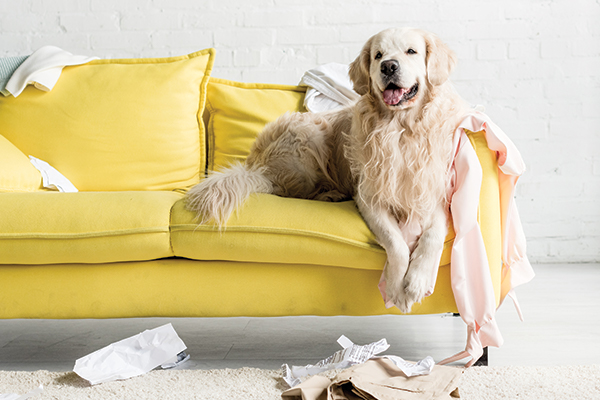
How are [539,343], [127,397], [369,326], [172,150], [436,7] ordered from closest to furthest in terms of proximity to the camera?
[127,397] → [539,343] → [369,326] → [172,150] → [436,7]

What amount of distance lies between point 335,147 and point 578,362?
3.56ft

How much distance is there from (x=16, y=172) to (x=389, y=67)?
4.82 ft

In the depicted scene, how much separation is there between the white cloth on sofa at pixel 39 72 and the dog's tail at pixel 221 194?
3.67 feet

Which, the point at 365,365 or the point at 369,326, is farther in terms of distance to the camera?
the point at 369,326

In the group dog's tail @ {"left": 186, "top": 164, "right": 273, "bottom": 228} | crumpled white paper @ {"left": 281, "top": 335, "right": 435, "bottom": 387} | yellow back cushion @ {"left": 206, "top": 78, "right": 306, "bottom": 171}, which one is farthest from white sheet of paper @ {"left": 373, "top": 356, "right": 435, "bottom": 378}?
yellow back cushion @ {"left": 206, "top": 78, "right": 306, "bottom": 171}

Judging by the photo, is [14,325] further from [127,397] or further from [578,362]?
[578,362]

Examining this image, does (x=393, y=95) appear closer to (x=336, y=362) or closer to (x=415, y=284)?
(x=415, y=284)

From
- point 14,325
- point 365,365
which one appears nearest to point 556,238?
point 365,365

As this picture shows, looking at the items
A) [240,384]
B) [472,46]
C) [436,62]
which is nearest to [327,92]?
[436,62]

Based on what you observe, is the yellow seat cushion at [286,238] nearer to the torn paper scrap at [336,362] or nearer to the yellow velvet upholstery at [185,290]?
the yellow velvet upholstery at [185,290]

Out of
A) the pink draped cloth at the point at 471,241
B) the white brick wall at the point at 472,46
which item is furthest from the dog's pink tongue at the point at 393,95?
the white brick wall at the point at 472,46

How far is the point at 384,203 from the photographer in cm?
164

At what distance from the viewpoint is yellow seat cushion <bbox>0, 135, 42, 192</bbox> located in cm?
196

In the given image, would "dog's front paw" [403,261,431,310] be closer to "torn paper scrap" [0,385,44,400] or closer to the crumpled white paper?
the crumpled white paper
